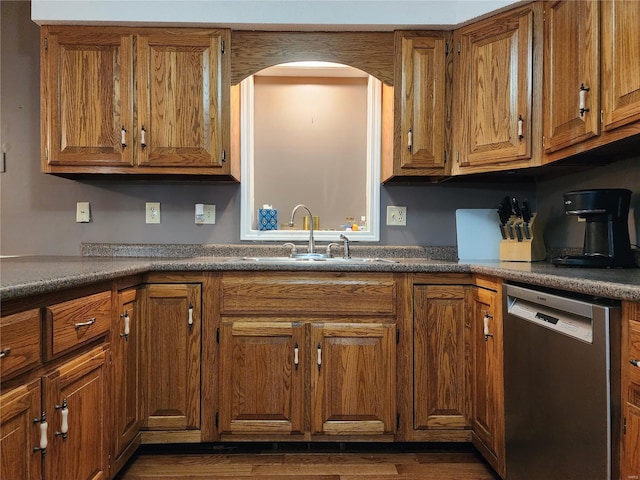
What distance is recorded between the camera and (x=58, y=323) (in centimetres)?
117

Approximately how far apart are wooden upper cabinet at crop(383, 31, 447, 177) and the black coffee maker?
2.32 feet

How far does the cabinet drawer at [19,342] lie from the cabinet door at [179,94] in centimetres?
115

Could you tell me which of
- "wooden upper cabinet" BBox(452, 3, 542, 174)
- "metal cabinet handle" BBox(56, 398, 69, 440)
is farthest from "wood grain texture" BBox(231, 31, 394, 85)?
"metal cabinet handle" BBox(56, 398, 69, 440)

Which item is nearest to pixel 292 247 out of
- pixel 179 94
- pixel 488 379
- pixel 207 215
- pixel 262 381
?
pixel 207 215

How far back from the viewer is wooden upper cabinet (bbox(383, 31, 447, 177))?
2.07 metres

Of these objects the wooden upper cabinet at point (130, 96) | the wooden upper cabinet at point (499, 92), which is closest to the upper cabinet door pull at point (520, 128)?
the wooden upper cabinet at point (499, 92)

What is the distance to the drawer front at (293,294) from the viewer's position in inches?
73.0

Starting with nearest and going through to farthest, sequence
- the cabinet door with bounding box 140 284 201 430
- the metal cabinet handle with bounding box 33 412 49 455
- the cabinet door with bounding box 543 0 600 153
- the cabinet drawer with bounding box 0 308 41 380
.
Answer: the cabinet drawer with bounding box 0 308 41 380, the metal cabinet handle with bounding box 33 412 49 455, the cabinet door with bounding box 543 0 600 153, the cabinet door with bounding box 140 284 201 430

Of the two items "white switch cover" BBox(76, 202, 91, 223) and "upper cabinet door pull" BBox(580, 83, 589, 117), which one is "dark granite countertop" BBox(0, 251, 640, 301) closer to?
"white switch cover" BBox(76, 202, 91, 223)

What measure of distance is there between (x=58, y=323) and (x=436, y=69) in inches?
75.2

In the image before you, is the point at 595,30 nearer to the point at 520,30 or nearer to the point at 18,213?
the point at 520,30

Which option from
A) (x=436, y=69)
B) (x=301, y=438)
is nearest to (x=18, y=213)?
(x=301, y=438)

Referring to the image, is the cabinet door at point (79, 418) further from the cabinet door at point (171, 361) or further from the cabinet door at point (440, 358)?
the cabinet door at point (440, 358)

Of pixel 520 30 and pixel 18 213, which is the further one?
pixel 18 213
